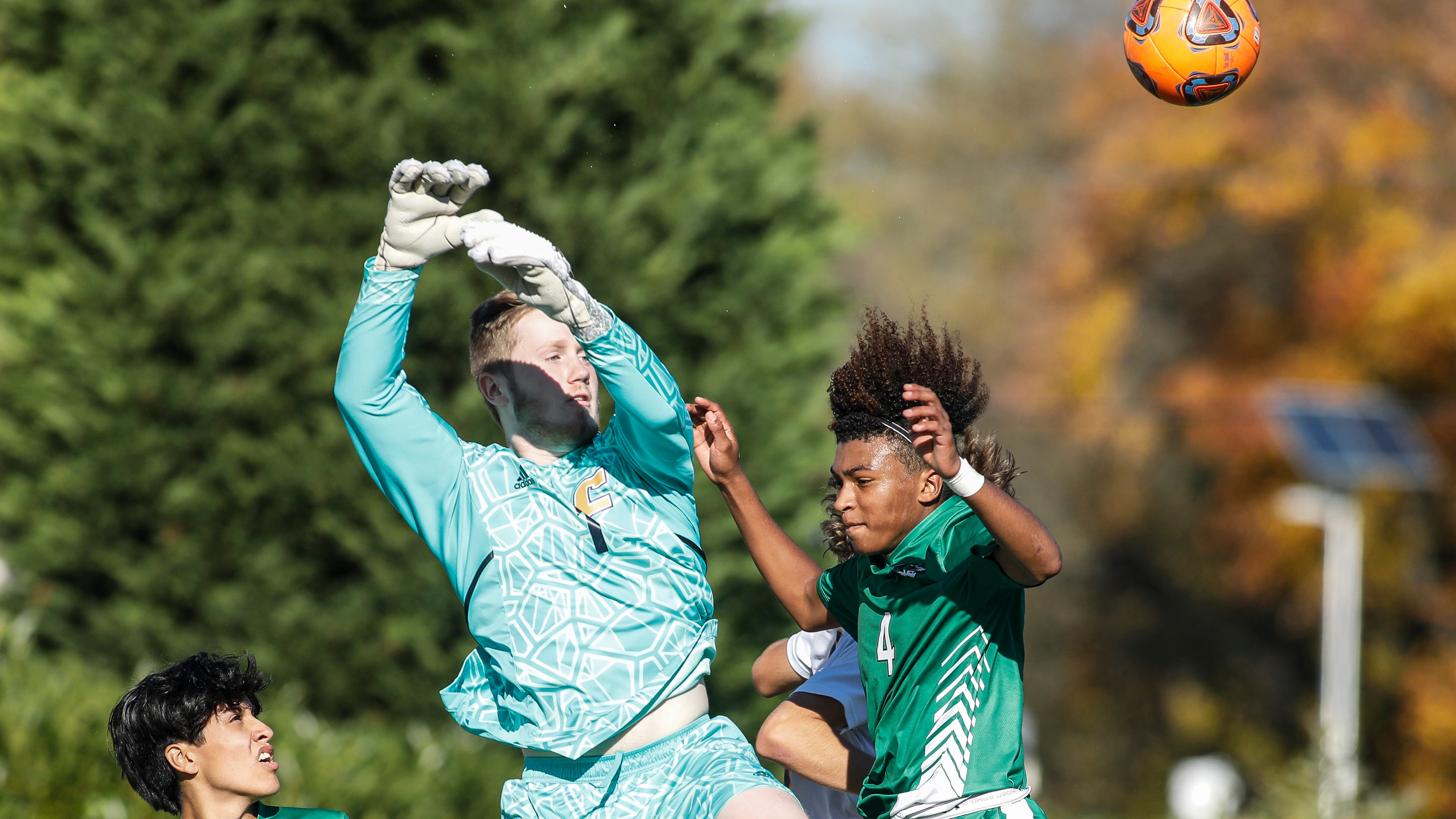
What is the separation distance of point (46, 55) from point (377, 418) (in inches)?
222

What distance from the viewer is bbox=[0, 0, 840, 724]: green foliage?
755 cm

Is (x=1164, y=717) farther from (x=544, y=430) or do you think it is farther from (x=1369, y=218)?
(x=544, y=430)

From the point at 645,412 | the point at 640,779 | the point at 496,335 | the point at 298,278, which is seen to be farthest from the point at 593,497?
the point at 298,278

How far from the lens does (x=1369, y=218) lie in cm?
1823

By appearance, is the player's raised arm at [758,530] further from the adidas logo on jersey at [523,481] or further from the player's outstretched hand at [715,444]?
the adidas logo on jersey at [523,481]

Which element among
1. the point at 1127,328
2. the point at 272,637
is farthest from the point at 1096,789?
the point at 272,637

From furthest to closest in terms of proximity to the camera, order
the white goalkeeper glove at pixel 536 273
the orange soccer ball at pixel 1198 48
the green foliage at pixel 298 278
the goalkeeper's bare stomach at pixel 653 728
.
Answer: the green foliage at pixel 298 278
the orange soccer ball at pixel 1198 48
the goalkeeper's bare stomach at pixel 653 728
the white goalkeeper glove at pixel 536 273

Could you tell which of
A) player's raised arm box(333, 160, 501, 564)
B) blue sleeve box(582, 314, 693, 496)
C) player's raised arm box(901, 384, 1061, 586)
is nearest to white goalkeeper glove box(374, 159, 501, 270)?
player's raised arm box(333, 160, 501, 564)

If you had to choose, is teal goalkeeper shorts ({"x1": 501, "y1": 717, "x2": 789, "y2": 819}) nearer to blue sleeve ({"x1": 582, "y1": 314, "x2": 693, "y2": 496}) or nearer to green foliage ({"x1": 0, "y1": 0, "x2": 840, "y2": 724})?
blue sleeve ({"x1": 582, "y1": 314, "x2": 693, "y2": 496})

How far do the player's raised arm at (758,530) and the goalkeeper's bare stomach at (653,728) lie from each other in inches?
15.6

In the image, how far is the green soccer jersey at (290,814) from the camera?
3.33 metres

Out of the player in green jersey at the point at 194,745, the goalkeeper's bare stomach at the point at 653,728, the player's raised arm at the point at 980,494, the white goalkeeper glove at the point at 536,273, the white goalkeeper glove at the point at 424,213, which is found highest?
the white goalkeeper glove at the point at 424,213

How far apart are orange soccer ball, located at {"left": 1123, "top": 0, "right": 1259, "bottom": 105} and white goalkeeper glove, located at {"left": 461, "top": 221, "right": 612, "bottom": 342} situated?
6.43ft

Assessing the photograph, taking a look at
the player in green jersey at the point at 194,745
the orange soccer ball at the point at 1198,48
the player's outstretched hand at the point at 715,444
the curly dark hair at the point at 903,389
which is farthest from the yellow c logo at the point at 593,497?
the orange soccer ball at the point at 1198,48
